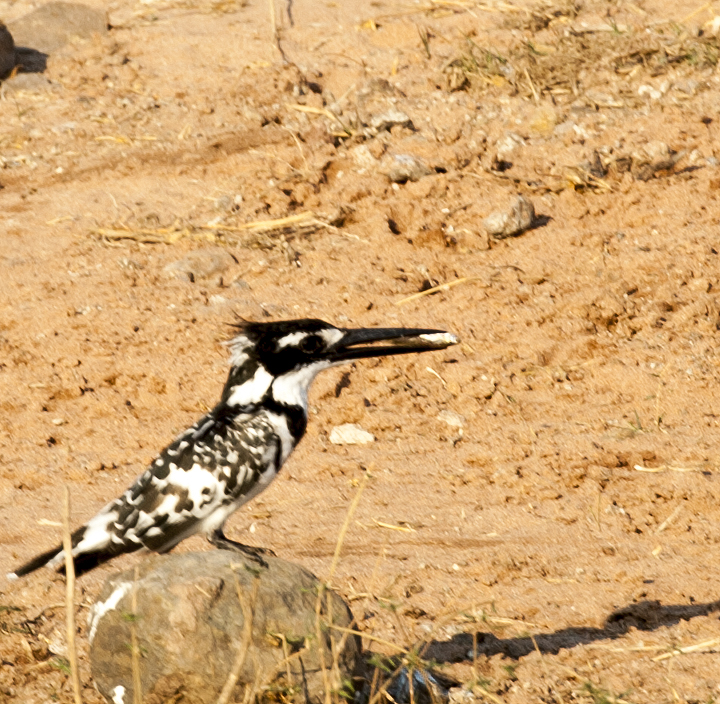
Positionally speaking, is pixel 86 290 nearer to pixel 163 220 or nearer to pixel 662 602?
pixel 163 220

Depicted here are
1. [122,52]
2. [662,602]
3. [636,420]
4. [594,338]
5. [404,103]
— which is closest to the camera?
[662,602]

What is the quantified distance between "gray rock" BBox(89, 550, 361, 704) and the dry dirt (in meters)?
0.32

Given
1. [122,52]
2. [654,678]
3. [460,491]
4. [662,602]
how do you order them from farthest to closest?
[122,52] → [460,491] → [662,602] → [654,678]

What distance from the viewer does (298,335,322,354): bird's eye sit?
189 inches

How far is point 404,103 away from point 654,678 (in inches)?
234

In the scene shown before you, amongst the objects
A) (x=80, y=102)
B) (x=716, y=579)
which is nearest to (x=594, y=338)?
(x=716, y=579)

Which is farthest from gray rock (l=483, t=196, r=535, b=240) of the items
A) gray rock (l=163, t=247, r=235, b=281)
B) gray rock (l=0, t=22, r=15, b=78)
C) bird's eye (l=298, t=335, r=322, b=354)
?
gray rock (l=0, t=22, r=15, b=78)

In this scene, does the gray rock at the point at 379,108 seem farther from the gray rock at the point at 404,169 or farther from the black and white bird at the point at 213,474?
the black and white bird at the point at 213,474

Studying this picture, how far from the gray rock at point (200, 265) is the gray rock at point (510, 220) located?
5.69ft

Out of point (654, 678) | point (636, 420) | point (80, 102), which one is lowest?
point (636, 420)

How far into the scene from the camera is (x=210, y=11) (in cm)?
1084

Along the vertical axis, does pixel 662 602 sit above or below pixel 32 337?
below

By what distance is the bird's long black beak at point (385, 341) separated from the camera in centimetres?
494

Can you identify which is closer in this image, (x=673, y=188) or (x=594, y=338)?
(x=594, y=338)
